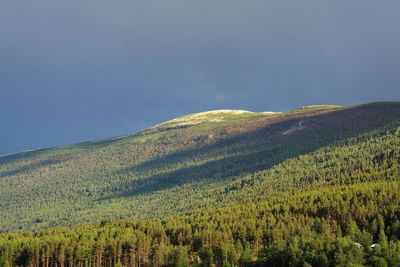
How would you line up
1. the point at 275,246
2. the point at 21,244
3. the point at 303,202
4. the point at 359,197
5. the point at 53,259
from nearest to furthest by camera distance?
1. the point at 275,246
2. the point at 53,259
3. the point at 21,244
4. the point at 359,197
5. the point at 303,202

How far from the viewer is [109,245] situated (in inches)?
5162

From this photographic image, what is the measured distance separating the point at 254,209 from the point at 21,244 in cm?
9810

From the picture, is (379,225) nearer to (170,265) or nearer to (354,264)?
(354,264)

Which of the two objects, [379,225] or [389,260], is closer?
[389,260]

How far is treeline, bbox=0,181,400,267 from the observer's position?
10912 centimetres

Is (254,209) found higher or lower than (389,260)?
higher

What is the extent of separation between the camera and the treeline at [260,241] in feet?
358

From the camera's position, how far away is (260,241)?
138 m

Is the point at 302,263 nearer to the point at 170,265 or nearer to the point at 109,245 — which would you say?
the point at 170,265

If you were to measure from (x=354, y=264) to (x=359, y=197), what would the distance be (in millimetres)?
75833

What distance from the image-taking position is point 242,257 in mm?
114000

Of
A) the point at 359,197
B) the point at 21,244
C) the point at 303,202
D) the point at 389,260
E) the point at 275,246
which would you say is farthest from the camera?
the point at 303,202

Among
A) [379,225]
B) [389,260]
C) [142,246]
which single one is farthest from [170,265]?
[379,225]

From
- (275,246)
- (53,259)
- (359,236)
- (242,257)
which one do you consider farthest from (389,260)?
(53,259)
